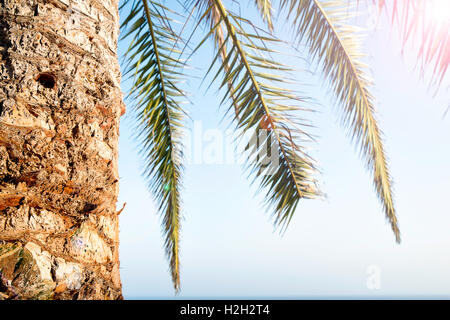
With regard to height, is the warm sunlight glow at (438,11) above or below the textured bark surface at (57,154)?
above

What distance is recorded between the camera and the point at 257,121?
9.58 ft

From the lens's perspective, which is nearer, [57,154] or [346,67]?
[57,154]

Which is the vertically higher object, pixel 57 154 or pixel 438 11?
pixel 438 11

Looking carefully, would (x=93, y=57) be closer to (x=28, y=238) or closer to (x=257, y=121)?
(x=28, y=238)

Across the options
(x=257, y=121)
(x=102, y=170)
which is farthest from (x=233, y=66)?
(x=102, y=170)

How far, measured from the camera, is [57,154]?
4.87ft

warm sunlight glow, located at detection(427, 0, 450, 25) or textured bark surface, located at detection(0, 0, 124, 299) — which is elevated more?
warm sunlight glow, located at detection(427, 0, 450, 25)

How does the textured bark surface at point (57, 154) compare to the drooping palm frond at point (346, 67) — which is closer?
the textured bark surface at point (57, 154)

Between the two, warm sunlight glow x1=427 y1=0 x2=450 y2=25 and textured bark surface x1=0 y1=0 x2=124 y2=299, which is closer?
textured bark surface x1=0 y1=0 x2=124 y2=299

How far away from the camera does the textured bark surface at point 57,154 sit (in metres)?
1.33

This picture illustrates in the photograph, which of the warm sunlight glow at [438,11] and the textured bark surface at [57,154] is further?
the warm sunlight glow at [438,11]

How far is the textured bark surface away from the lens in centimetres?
133

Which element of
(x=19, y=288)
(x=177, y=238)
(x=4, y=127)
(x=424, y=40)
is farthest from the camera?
(x=177, y=238)
